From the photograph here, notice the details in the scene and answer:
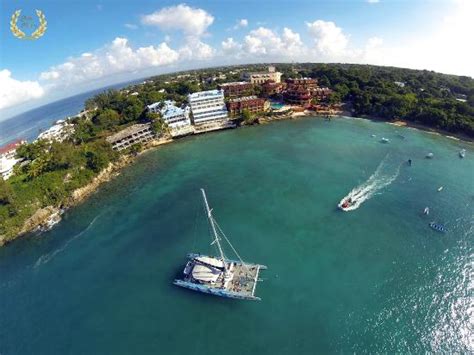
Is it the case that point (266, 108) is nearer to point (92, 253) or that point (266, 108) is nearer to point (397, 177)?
point (397, 177)

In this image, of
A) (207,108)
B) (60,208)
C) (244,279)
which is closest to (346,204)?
(244,279)

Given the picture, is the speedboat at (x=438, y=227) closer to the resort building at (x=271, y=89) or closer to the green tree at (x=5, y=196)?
the green tree at (x=5, y=196)

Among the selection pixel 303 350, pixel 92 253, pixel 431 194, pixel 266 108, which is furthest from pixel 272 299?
pixel 266 108

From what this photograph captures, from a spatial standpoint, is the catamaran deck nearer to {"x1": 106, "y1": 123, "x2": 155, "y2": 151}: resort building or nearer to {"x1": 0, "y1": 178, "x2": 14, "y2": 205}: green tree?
{"x1": 0, "y1": 178, "x2": 14, "y2": 205}: green tree

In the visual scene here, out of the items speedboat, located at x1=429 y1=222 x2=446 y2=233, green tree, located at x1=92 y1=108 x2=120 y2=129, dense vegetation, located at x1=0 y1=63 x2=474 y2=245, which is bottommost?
speedboat, located at x1=429 y1=222 x2=446 y2=233

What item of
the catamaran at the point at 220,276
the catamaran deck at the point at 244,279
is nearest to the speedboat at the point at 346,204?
the catamaran at the point at 220,276

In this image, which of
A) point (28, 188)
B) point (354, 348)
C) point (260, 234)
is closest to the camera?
point (354, 348)

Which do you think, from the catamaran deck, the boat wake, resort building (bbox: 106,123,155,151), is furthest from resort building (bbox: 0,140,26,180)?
the boat wake
